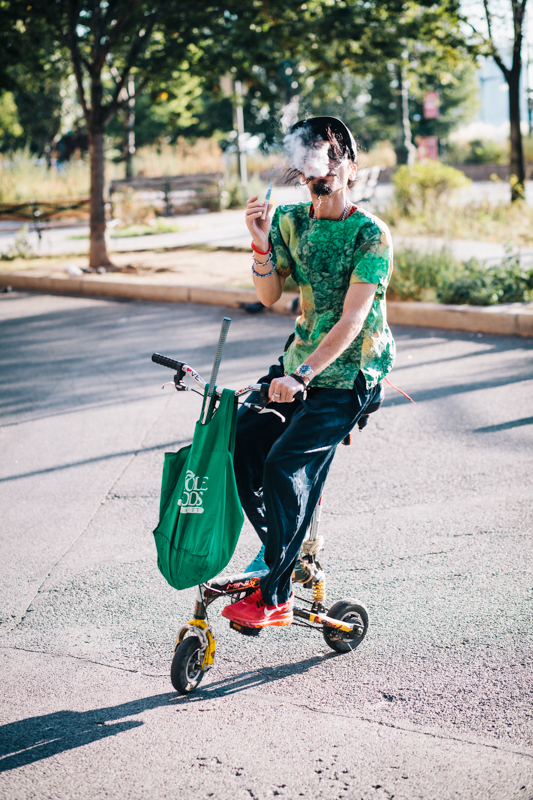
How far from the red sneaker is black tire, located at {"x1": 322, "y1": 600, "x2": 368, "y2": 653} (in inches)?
9.9

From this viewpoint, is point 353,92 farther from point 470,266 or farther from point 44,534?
point 44,534

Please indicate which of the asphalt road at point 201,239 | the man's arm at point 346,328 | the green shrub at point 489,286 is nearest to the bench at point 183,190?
the asphalt road at point 201,239

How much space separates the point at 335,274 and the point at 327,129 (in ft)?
1.68

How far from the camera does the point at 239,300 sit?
395 inches

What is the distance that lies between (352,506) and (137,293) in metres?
7.20

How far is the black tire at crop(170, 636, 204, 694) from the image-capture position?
2826 millimetres

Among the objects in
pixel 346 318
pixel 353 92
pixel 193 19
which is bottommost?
pixel 346 318

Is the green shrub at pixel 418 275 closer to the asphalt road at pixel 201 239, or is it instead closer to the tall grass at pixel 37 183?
the asphalt road at pixel 201 239

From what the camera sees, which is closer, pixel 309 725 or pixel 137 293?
pixel 309 725

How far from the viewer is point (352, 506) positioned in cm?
449

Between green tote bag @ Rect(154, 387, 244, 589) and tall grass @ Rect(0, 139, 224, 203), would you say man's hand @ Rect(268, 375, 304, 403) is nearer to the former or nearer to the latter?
green tote bag @ Rect(154, 387, 244, 589)

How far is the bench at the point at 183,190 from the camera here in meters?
20.8

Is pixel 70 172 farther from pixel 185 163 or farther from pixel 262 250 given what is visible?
pixel 262 250

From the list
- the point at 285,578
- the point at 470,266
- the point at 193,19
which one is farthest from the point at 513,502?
the point at 193,19
